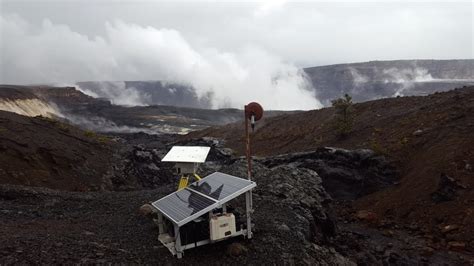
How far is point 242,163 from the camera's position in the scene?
15469mm

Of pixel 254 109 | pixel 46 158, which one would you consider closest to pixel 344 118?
pixel 46 158

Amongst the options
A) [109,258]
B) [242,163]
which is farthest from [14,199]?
[242,163]

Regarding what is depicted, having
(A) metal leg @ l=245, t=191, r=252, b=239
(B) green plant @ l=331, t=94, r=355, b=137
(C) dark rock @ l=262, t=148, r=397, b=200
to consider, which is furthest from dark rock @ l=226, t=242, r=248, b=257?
(B) green plant @ l=331, t=94, r=355, b=137

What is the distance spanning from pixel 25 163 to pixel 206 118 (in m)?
79.9

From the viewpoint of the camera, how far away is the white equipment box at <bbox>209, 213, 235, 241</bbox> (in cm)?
770

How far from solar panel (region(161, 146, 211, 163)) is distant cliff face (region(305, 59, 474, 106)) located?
312 feet

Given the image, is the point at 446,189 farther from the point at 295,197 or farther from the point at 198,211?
the point at 198,211

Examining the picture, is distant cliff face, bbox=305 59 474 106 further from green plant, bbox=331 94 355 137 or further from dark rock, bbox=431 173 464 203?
dark rock, bbox=431 173 464 203

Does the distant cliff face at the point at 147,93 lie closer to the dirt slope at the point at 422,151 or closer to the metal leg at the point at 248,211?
the dirt slope at the point at 422,151

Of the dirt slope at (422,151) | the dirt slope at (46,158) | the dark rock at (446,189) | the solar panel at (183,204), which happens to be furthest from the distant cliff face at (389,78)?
the solar panel at (183,204)

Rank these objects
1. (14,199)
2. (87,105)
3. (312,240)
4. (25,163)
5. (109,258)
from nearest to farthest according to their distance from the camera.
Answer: (109,258) < (312,240) < (14,199) < (25,163) < (87,105)

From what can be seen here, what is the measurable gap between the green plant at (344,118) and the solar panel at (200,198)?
662 inches

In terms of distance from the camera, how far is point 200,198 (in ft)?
26.6

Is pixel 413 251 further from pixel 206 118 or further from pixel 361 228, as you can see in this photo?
pixel 206 118
